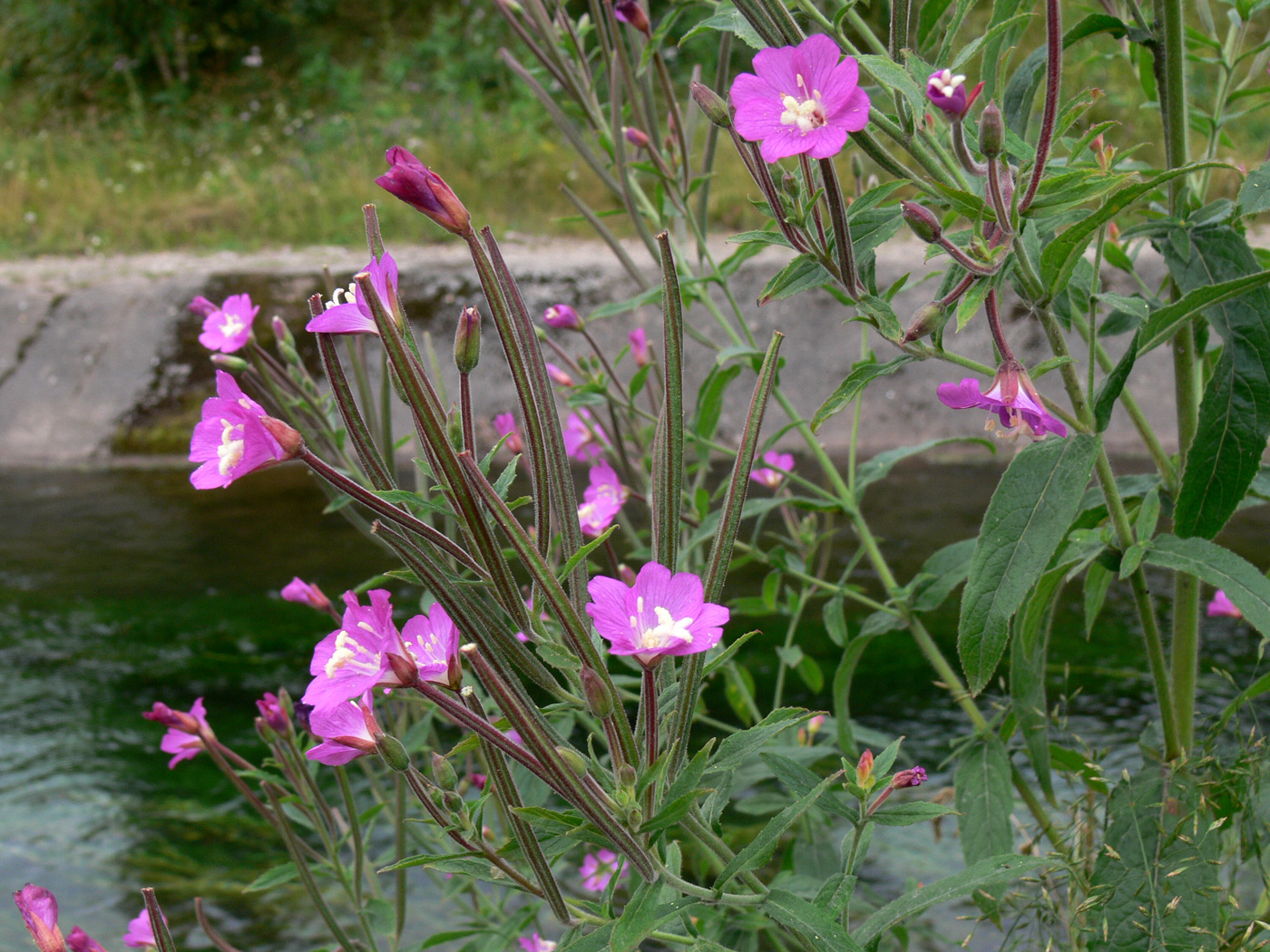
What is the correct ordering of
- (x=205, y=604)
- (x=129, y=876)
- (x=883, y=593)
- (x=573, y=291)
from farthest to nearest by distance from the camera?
(x=573, y=291), (x=205, y=604), (x=883, y=593), (x=129, y=876)

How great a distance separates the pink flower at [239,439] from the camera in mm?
560

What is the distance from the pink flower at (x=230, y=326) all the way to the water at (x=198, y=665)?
958 mm

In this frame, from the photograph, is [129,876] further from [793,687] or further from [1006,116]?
[1006,116]

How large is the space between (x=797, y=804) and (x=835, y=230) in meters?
0.38

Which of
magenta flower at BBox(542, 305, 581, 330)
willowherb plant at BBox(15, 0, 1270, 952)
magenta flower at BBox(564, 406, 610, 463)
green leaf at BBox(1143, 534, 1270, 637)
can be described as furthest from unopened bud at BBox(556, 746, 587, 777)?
magenta flower at BBox(564, 406, 610, 463)

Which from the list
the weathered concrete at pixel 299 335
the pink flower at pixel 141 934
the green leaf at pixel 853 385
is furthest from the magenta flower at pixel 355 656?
the weathered concrete at pixel 299 335

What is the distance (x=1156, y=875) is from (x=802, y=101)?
0.75 m

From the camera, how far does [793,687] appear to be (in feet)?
8.18

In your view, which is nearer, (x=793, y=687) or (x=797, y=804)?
(x=797, y=804)

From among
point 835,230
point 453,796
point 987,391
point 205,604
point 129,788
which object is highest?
point 835,230

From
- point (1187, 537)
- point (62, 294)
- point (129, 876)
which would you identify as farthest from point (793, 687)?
point (62, 294)

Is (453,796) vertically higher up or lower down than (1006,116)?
lower down

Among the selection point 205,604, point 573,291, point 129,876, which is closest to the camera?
point 129,876

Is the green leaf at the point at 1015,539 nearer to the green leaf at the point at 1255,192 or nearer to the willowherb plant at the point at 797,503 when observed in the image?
the willowherb plant at the point at 797,503
